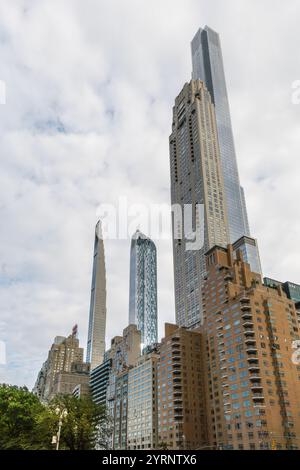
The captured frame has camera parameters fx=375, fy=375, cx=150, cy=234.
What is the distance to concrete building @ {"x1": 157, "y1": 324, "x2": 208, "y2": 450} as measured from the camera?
4801 inches

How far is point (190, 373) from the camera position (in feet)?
431

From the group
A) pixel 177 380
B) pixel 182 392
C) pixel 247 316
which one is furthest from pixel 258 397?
pixel 177 380

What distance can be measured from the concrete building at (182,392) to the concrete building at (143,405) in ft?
60.7

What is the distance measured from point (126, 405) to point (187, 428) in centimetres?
6206

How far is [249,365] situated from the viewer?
10575 cm

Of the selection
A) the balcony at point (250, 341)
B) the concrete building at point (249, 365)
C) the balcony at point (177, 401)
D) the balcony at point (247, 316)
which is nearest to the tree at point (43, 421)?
the concrete building at point (249, 365)

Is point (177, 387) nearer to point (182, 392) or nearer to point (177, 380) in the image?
point (177, 380)

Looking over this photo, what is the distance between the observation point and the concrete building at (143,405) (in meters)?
148

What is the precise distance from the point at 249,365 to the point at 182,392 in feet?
107

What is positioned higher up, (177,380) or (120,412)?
(177,380)

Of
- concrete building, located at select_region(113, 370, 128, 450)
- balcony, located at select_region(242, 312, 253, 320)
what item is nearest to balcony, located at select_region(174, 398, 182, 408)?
balcony, located at select_region(242, 312, 253, 320)

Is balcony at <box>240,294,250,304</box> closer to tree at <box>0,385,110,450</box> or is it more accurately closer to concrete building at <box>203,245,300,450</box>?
concrete building at <box>203,245,300,450</box>

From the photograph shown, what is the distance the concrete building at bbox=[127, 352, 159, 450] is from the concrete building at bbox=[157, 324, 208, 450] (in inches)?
729
